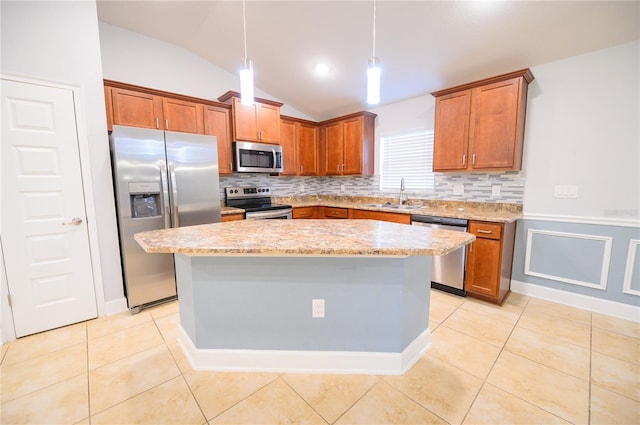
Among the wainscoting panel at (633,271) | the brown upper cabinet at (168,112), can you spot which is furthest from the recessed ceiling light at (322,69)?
the wainscoting panel at (633,271)

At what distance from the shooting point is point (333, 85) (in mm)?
3707

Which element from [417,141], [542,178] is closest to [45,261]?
[417,141]

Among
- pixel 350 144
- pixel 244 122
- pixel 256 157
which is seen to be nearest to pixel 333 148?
pixel 350 144

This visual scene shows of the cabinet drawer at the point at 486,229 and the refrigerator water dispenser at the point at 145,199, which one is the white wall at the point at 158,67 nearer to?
the refrigerator water dispenser at the point at 145,199

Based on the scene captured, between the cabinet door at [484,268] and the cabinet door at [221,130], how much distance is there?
10.3ft

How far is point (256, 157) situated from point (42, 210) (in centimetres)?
224

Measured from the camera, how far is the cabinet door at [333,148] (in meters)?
4.28

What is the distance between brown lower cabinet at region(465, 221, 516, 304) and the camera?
8.43ft

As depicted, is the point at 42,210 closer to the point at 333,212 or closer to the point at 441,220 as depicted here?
the point at 333,212

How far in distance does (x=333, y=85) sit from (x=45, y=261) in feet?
12.0

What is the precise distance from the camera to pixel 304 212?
4.19 m

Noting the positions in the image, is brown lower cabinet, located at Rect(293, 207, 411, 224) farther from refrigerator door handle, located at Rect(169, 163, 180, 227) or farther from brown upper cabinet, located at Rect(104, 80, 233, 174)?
refrigerator door handle, located at Rect(169, 163, 180, 227)

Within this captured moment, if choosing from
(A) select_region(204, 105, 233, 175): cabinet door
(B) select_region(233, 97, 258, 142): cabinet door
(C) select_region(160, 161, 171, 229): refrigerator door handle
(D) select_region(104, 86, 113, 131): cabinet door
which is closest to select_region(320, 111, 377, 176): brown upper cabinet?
(B) select_region(233, 97, 258, 142): cabinet door

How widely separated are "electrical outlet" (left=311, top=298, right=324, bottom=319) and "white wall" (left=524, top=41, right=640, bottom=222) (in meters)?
2.59
